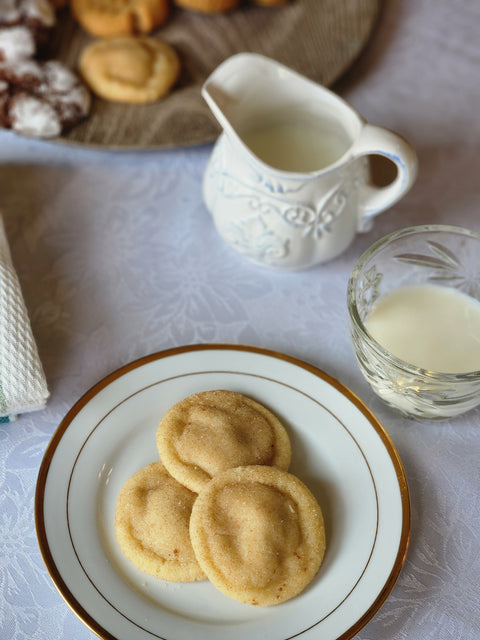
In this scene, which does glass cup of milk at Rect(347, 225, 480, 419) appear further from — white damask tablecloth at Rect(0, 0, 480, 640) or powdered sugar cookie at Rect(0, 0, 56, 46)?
powdered sugar cookie at Rect(0, 0, 56, 46)

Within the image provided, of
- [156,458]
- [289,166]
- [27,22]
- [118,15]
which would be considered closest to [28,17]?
[27,22]

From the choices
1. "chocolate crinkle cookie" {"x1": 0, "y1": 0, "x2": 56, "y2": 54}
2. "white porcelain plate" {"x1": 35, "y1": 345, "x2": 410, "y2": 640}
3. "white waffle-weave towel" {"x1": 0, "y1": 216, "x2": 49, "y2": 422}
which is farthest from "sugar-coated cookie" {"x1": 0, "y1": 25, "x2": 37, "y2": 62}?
"white porcelain plate" {"x1": 35, "y1": 345, "x2": 410, "y2": 640}

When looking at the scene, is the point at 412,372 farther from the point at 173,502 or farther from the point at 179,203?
the point at 179,203

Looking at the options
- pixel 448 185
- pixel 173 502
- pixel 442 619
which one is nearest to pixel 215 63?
pixel 448 185

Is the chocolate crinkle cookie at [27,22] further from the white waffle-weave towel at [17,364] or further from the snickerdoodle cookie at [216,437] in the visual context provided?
the snickerdoodle cookie at [216,437]

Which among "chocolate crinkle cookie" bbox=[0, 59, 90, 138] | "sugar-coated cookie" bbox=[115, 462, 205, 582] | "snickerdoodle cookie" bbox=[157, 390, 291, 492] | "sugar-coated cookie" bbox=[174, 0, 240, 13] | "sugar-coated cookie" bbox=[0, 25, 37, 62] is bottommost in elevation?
"sugar-coated cookie" bbox=[115, 462, 205, 582]

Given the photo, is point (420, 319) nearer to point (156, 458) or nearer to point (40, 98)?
point (156, 458)
